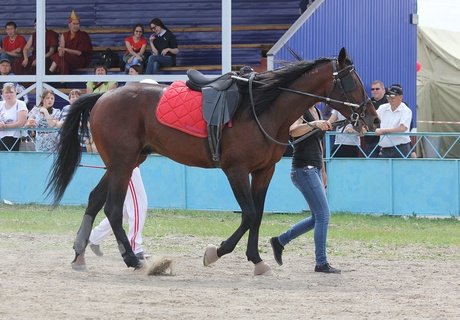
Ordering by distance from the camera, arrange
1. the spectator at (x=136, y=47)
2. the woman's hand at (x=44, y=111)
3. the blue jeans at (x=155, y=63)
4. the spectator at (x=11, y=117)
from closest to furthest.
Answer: the woman's hand at (x=44, y=111) → the spectator at (x=11, y=117) → the blue jeans at (x=155, y=63) → the spectator at (x=136, y=47)

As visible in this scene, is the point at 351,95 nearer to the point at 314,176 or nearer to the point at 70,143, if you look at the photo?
the point at 314,176

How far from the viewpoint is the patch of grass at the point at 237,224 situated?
46.6 feet

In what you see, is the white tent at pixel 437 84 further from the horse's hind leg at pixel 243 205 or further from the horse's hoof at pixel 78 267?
the horse's hoof at pixel 78 267

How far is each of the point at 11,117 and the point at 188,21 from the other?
678 cm

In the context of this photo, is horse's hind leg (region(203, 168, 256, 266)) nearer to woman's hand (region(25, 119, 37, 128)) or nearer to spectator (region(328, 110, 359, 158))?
spectator (region(328, 110, 359, 158))

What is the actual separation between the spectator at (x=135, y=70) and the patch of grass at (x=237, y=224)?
11.3 ft

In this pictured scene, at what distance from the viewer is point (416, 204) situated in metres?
16.6

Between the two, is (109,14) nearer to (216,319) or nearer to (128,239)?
(128,239)

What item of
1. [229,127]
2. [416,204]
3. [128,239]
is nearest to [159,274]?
[128,239]

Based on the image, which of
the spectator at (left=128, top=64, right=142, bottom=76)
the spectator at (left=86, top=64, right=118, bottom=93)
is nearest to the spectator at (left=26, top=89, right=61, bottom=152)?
the spectator at (left=86, top=64, right=118, bottom=93)

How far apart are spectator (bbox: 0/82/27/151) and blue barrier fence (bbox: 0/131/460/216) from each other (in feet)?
0.89

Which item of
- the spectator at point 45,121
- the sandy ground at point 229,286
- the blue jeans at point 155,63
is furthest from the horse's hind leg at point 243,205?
the blue jeans at point 155,63

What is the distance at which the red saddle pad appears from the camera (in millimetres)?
11047

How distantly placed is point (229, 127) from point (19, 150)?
864cm
